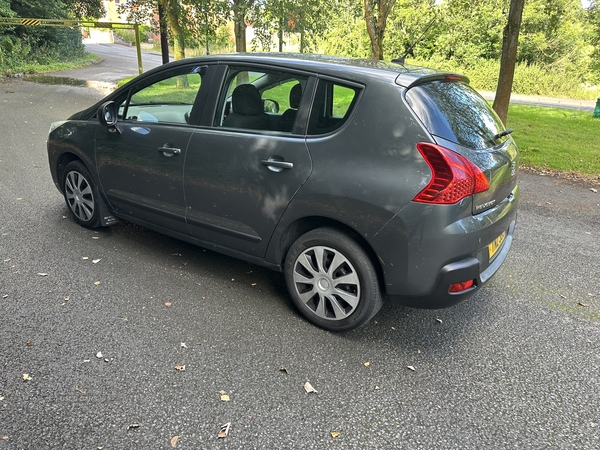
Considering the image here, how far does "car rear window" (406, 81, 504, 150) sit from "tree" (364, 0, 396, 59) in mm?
8613

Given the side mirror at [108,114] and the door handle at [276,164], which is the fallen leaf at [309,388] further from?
the side mirror at [108,114]

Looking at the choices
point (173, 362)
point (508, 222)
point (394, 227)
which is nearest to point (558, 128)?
point (508, 222)

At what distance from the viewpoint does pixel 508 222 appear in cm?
330

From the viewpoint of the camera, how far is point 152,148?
12.8ft

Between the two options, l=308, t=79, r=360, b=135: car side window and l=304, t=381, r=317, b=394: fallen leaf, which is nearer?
l=304, t=381, r=317, b=394: fallen leaf

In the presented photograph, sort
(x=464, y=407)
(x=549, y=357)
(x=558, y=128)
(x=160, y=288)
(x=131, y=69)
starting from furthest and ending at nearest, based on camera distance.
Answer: (x=131, y=69) < (x=558, y=128) < (x=160, y=288) < (x=549, y=357) < (x=464, y=407)

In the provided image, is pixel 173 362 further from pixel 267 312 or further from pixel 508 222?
pixel 508 222

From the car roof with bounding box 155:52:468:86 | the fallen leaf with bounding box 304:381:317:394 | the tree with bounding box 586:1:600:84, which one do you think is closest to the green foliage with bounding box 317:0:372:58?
the tree with bounding box 586:1:600:84

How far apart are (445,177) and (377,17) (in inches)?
394

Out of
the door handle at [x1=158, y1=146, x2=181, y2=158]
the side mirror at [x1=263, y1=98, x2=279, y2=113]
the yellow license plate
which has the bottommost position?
the yellow license plate

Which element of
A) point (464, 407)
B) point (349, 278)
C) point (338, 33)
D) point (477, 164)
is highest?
point (338, 33)

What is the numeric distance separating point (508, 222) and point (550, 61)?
28991 mm

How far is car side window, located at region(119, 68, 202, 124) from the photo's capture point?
12.5 ft

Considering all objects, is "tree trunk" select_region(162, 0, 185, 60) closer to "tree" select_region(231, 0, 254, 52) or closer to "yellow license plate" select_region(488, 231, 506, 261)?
"tree" select_region(231, 0, 254, 52)
